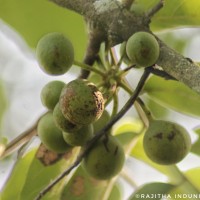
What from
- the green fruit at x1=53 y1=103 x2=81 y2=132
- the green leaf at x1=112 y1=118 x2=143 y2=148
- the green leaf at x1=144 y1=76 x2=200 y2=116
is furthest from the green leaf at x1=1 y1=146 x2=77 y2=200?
the green fruit at x1=53 y1=103 x2=81 y2=132

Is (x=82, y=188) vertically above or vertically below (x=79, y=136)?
below

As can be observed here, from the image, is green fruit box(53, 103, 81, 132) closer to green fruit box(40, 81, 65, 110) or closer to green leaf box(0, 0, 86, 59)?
green fruit box(40, 81, 65, 110)

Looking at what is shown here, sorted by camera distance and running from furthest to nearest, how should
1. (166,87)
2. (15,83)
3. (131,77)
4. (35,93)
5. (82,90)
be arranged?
1. (35,93)
2. (15,83)
3. (131,77)
4. (166,87)
5. (82,90)

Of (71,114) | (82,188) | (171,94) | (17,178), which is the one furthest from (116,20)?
(17,178)

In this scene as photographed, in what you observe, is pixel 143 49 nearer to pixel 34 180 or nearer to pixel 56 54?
pixel 56 54

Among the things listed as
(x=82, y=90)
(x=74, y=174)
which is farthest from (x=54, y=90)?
(x=74, y=174)

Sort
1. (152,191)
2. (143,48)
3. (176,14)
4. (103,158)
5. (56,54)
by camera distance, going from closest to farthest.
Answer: (143,48)
(56,54)
(103,158)
(176,14)
(152,191)

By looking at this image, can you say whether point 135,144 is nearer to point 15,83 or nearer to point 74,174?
point 74,174

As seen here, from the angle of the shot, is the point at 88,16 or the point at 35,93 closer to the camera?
the point at 88,16
